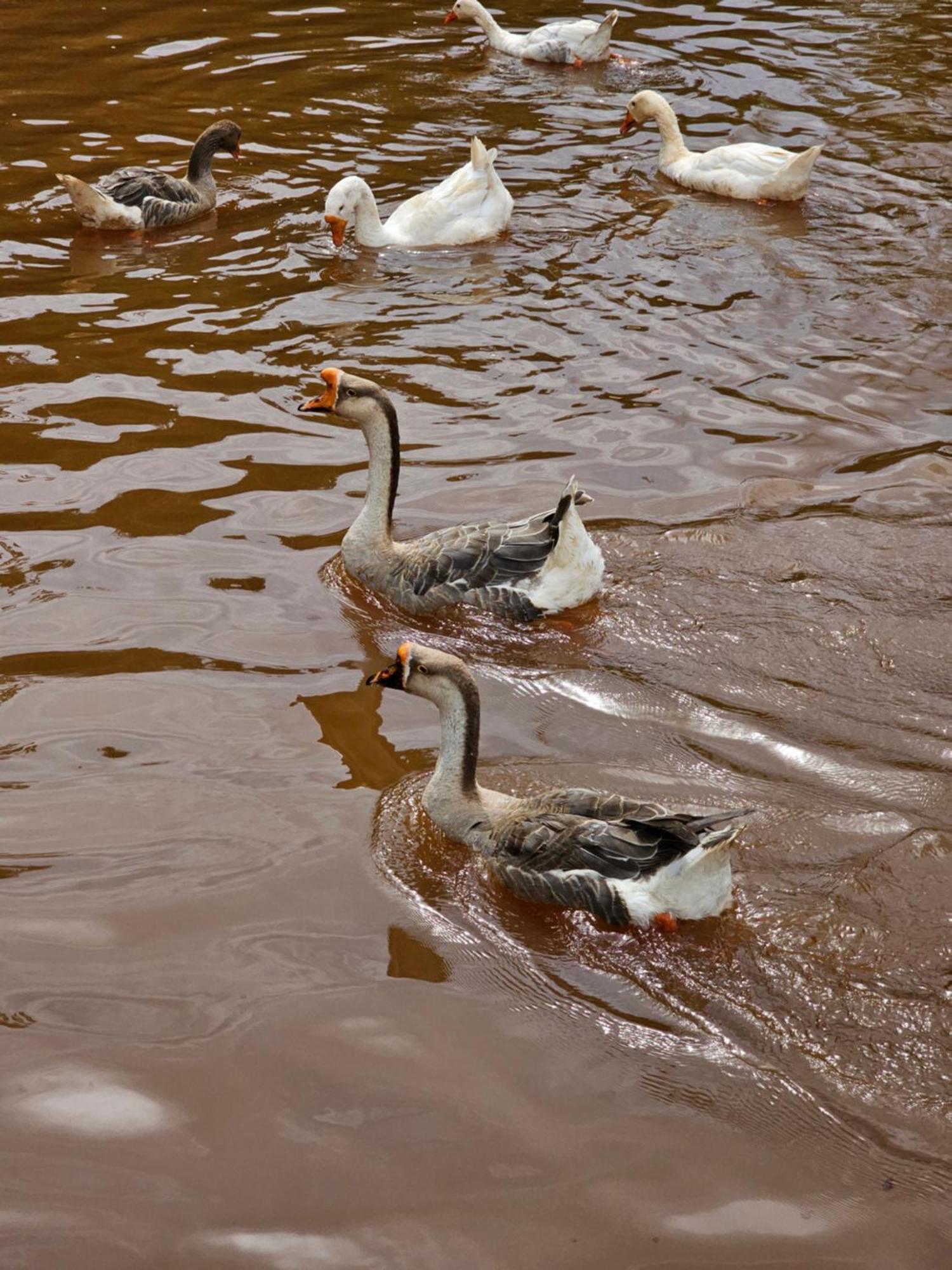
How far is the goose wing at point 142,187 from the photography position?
40.5 ft

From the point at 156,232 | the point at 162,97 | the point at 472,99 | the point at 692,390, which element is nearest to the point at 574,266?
the point at 692,390

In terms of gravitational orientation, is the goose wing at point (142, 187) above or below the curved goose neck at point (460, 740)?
above

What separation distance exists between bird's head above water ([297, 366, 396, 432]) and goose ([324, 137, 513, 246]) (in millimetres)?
4315

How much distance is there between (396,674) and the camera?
241 inches

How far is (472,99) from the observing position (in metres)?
15.7

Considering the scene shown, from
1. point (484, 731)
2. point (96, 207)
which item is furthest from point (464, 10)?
point (484, 731)

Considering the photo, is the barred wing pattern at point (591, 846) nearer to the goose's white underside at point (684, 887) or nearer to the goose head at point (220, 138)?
the goose's white underside at point (684, 887)

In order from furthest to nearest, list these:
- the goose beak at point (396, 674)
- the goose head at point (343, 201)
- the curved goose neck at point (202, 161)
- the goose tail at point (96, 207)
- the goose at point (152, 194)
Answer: the curved goose neck at point (202, 161)
the goose at point (152, 194)
the goose head at point (343, 201)
the goose tail at point (96, 207)
the goose beak at point (396, 674)

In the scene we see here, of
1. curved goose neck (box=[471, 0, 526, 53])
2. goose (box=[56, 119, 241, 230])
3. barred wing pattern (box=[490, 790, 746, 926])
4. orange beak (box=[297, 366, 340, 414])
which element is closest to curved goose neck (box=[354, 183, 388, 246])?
goose (box=[56, 119, 241, 230])

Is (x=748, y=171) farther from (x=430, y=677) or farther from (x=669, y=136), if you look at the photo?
(x=430, y=677)

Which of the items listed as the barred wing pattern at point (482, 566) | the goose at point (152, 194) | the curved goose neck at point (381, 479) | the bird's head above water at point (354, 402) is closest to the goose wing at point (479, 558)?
the barred wing pattern at point (482, 566)

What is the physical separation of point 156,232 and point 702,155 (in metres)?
5.31

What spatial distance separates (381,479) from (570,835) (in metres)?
3.14

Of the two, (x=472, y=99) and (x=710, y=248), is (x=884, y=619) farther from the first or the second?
(x=472, y=99)
